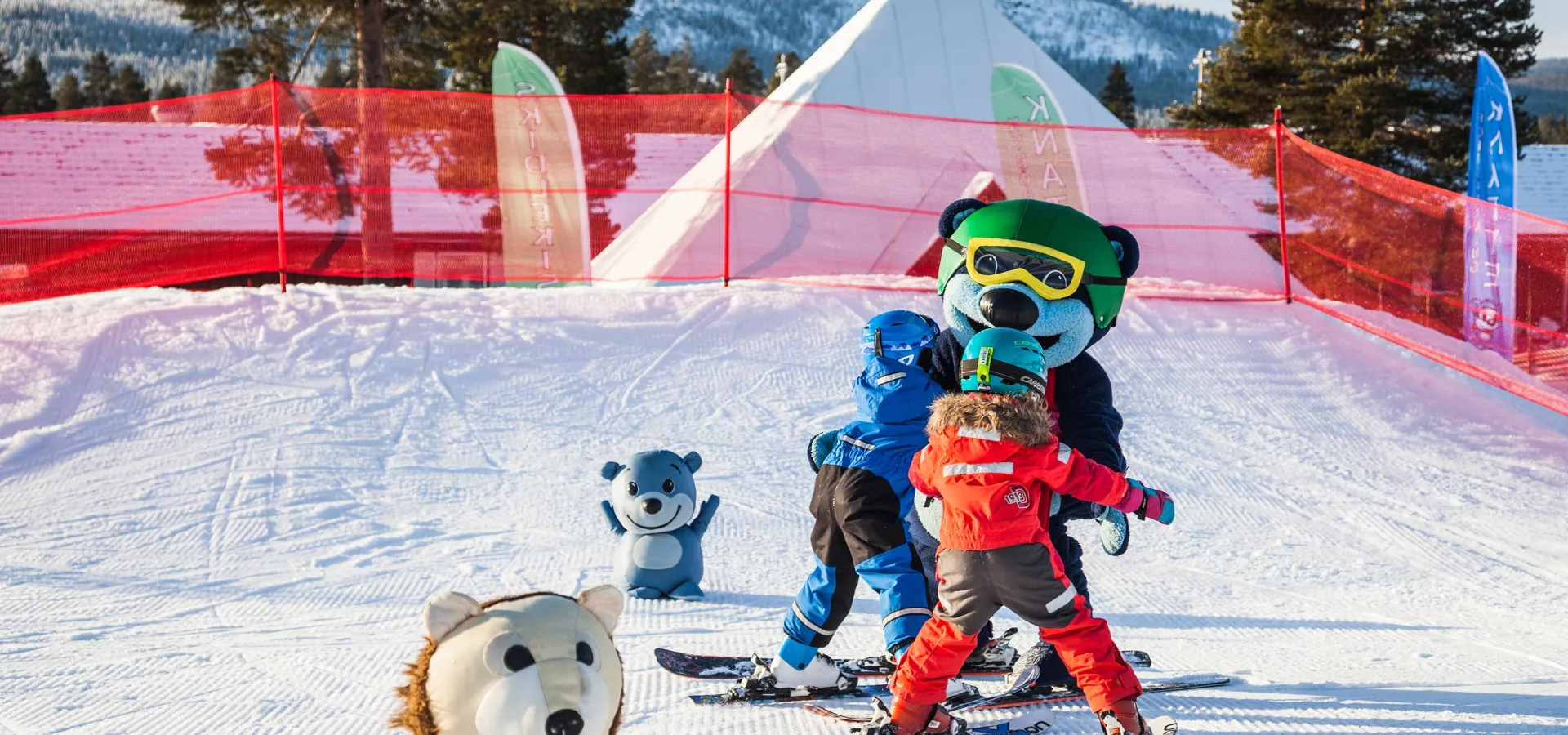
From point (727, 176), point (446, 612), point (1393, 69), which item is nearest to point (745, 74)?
point (1393, 69)

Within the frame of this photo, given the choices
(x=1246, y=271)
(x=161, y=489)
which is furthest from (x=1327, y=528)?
(x=161, y=489)

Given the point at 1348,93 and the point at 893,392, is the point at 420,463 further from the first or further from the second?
the point at 1348,93

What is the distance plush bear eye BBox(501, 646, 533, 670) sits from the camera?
2207mm

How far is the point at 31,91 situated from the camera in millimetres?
55969

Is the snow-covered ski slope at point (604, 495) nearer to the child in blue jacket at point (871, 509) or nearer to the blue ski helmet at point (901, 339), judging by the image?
the child in blue jacket at point (871, 509)

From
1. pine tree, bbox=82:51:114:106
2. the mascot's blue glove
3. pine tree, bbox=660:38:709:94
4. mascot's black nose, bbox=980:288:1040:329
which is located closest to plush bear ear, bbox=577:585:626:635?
the mascot's blue glove

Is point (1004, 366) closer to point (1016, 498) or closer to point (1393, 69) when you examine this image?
point (1016, 498)

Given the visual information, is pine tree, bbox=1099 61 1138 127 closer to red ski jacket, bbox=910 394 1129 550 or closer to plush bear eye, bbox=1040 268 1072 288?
plush bear eye, bbox=1040 268 1072 288

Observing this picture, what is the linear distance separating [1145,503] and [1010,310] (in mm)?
731

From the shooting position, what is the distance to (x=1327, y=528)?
20.1ft

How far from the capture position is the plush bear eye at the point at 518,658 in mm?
2207

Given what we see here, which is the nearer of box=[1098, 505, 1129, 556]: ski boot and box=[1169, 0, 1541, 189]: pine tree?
box=[1098, 505, 1129, 556]: ski boot

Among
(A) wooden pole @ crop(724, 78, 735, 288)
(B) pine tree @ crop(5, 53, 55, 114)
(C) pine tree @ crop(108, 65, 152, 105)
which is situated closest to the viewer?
(A) wooden pole @ crop(724, 78, 735, 288)

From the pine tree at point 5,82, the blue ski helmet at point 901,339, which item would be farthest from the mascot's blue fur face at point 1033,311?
the pine tree at point 5,82
